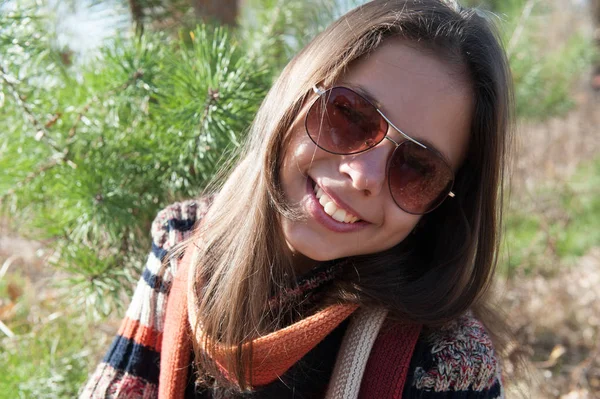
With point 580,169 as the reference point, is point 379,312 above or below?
above

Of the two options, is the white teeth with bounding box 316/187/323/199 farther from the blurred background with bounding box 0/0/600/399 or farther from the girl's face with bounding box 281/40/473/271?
the blurred background with bounding box 0/0/600/399

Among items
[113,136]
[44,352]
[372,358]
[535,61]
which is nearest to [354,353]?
[372,358]

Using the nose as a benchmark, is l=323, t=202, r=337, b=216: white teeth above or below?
below

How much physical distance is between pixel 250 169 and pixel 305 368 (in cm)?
43

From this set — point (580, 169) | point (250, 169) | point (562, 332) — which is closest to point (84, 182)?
point (250, 169)

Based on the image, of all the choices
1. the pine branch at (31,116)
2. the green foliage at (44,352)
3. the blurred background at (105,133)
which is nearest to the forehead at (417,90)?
the blurred background at (105,133)

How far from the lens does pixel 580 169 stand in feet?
12.0

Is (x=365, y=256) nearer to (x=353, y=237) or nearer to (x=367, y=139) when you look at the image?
(x=353, y=237)

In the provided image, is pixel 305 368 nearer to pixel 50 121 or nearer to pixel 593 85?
pixel 50 121

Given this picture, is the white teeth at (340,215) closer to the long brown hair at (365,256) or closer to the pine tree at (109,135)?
the long brown hair at (365,256)

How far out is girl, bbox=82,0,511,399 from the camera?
0.99 metres

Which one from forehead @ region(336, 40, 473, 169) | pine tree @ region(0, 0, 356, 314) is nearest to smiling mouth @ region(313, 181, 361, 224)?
forehead @ region(336, 40, 473, 169)

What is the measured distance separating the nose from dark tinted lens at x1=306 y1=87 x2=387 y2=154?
0.05 ft

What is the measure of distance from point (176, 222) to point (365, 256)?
429 millimetres
